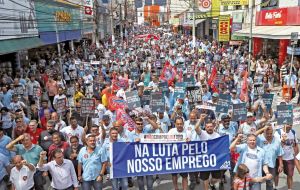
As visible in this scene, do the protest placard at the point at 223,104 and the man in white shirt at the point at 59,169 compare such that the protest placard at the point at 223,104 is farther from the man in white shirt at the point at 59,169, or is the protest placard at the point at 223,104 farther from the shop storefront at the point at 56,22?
the shop storefront at the point at 56,22

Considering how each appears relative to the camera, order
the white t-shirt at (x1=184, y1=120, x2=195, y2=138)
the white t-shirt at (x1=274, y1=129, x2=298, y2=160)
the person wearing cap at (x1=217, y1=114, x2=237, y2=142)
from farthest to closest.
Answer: the person wearing cap at (x1=217, y1=114, x2=237, y2=142) < the white t-shirt at (x1=184, y1=120, x2=195, y2=138) < the white t-shirt at (x1=274, y1=129, x2=298, y2=160)

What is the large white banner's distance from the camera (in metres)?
16.1

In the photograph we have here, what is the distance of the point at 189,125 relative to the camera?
24.4 ft

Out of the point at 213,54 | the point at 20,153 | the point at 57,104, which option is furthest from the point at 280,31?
the point at 20,153

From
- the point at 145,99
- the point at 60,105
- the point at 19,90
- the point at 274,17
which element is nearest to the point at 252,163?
the point at 145,99

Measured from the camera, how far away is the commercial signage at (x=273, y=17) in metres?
21.5

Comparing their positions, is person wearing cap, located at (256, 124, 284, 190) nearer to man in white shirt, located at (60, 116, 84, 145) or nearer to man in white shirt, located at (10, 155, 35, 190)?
man in white shirt, located at (60, 116, 84, 145)

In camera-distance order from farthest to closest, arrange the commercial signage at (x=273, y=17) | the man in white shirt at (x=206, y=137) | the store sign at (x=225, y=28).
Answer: the store sign at (x=225, y=28), the commercial signage at (x=273, y=17), the man in white shirt at (x=206, y=137)

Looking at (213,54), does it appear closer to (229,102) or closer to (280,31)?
(280,31)

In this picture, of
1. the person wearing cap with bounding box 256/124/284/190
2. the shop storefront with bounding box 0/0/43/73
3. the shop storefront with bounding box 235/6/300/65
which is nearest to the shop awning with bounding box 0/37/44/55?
the shop storefront with bounding box 0/0/43/73

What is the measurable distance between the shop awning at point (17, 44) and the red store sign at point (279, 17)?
13627mm

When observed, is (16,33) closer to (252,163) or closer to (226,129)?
(226,129)

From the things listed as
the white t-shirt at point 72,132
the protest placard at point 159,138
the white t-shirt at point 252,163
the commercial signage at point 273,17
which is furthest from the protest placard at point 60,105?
the commercial signage at point 273,17

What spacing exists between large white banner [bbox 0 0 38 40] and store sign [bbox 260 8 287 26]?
1355 cm
